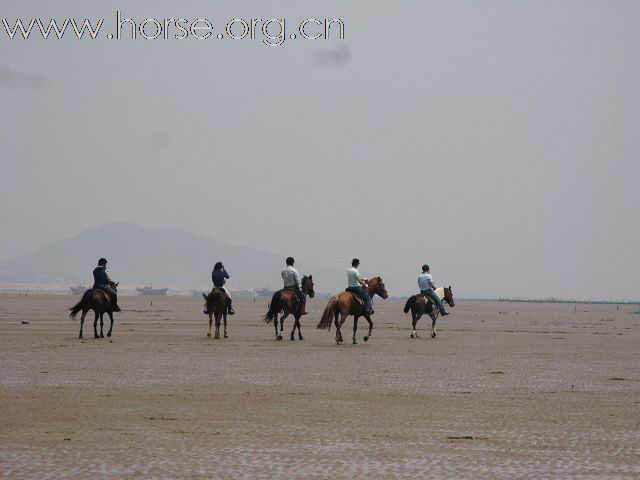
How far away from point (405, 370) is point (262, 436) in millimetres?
8807

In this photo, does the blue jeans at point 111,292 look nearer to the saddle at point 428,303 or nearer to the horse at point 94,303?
the horse at point 94,303

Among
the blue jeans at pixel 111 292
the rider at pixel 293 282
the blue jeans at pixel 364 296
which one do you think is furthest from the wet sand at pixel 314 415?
the blue jeans at pixel 111 292

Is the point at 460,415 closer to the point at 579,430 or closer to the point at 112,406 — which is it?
the point at 579,430

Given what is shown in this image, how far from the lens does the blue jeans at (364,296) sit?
26.7 m

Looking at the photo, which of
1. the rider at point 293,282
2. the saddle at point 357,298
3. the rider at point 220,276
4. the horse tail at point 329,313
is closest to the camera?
the horse tail at point 329,313

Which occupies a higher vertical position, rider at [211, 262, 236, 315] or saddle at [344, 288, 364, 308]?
rider at [211, 262, 236, 315]

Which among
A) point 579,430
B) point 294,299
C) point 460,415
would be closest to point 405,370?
point 460,415

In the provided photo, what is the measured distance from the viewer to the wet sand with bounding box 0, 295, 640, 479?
8875mm

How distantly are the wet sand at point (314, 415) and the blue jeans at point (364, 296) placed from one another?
10.1ft

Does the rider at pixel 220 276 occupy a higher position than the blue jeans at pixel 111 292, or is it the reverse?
the rider at pixel 220 276

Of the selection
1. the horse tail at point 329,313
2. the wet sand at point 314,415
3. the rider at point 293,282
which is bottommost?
the wet sand at point 314,415

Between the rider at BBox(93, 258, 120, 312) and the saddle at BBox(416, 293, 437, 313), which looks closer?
the rider at BBox(93, 258, 120, 312)

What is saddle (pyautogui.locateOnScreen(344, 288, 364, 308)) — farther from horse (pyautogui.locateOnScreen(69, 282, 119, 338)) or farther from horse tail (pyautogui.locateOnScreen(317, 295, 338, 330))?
horse (pyautogui.locateOnScreen(69, 282, 119, 338))

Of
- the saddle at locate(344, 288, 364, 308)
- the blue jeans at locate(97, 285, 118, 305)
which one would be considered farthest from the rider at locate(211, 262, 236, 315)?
the saddle at locate(344, 288, 364, 308)
